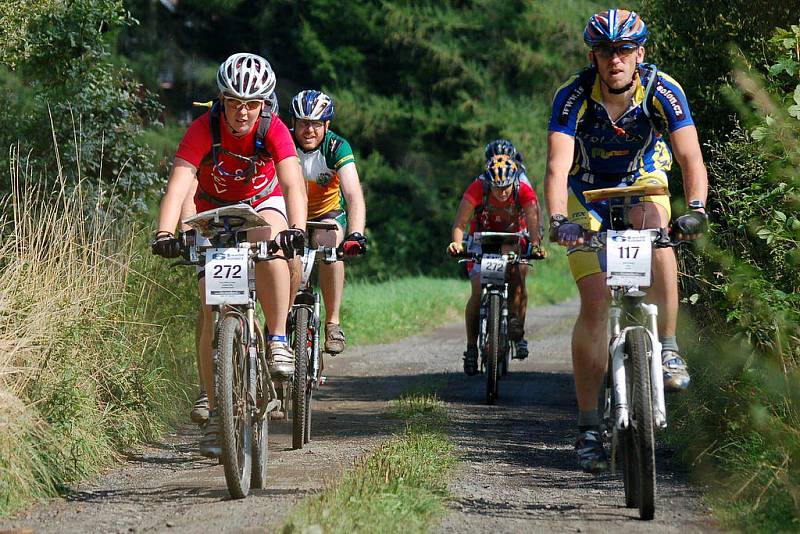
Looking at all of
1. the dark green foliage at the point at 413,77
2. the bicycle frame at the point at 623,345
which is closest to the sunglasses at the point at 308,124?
the bicycle frame at the point at 623,345

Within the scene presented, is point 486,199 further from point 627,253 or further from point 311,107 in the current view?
point 627,253

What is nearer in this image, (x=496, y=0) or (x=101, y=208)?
(x=101, y=208)

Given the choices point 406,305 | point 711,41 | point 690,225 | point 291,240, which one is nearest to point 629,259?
point 690,225

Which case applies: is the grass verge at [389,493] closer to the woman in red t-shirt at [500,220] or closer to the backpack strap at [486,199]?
the woman in red t-shirt at [500,220]

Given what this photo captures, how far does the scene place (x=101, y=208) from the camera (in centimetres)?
1060

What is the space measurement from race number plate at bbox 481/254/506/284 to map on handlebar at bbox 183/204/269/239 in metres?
5.21

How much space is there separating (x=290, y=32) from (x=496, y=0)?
6.19 metres

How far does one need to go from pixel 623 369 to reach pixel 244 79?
2406mm

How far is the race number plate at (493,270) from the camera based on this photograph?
1148 cm

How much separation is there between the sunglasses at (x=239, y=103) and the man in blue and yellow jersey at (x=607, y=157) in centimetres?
154

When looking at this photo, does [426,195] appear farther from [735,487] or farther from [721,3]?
[735,487]

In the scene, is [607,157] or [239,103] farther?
[239,103]

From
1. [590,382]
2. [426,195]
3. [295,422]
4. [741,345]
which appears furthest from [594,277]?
[426,195]

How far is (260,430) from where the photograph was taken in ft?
21.4
